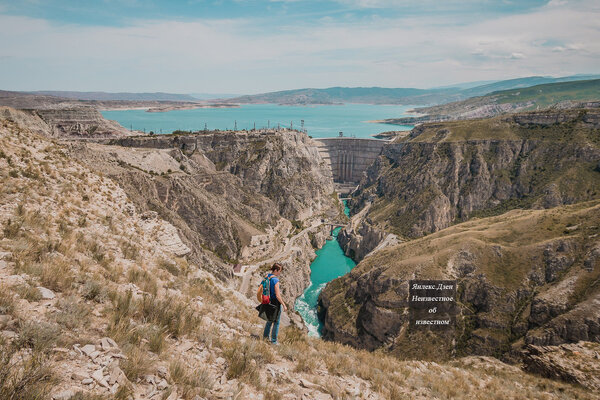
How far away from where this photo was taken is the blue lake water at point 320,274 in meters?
70.2

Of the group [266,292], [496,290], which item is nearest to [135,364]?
[266,292]

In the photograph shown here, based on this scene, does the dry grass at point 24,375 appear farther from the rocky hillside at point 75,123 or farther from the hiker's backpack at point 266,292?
the rocky hillside at point 75,123

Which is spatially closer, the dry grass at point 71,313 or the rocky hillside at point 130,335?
the rocky hillside at point 130,335

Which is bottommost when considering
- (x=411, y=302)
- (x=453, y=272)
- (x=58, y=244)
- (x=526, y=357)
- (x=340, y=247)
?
(x=340, y=247)

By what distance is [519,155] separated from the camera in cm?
12469

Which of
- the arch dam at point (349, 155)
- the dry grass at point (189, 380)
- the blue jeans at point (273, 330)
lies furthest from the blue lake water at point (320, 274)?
the dry grass at point (189, 380)

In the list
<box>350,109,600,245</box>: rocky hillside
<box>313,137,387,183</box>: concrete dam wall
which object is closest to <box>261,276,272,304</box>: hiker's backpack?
<box>350,109,600,245</box>: rocky hillside

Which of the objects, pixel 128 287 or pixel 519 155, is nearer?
pixel 128 287

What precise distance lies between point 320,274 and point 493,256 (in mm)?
45239

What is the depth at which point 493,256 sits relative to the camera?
184 feet

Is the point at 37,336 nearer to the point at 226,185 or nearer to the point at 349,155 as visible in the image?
the point at 226,185

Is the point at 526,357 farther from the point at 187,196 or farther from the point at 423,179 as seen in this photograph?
the point at 423,179

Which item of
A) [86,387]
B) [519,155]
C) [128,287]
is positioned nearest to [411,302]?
[128,287]

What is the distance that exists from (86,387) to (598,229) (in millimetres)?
64201
